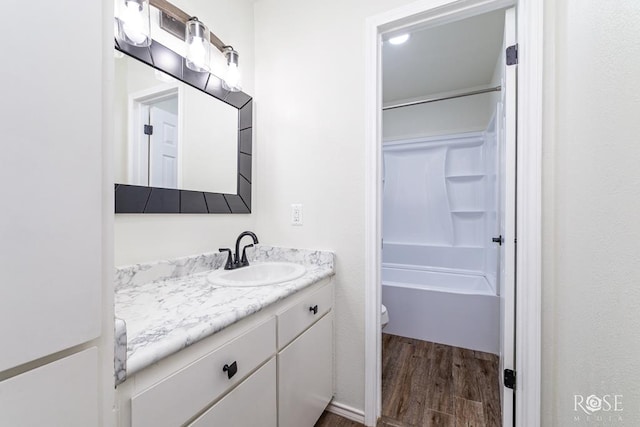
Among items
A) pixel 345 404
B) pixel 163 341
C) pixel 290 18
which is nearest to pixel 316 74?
pixel 290 18

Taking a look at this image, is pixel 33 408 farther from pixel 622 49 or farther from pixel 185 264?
pixel 622 49

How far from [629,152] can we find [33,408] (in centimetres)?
119

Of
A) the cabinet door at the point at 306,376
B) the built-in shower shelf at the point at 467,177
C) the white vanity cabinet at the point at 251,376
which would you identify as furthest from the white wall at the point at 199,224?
the built-in shower shelf at the point at 467,177

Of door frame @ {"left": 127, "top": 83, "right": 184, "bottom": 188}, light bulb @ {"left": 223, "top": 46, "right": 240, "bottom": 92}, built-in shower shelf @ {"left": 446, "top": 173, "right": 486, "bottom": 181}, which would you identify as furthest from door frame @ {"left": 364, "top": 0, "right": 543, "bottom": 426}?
built-in shower shelf @ {"left": 446, "top": 173, "right": 486, "bottom": 181}

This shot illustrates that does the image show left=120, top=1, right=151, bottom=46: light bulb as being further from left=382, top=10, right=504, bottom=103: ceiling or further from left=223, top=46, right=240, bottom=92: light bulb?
left=382, top=10, right=504, bottom=103: ceiling

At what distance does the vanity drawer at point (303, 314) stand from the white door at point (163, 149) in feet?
2.69

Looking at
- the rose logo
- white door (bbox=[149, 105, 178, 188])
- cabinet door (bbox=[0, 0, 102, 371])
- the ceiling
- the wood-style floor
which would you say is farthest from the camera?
the ceiling

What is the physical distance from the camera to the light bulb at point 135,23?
3.43 ft

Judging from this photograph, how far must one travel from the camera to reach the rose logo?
707mm

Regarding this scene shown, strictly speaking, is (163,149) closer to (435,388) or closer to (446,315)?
(435,388)

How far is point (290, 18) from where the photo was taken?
1652mm

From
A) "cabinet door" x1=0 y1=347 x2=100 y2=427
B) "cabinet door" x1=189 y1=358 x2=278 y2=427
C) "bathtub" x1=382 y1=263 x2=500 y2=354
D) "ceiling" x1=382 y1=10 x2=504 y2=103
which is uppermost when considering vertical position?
"ceiling" x1=382 y1=10 x2=504 y2=103

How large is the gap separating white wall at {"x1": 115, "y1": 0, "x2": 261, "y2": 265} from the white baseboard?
1.10 m

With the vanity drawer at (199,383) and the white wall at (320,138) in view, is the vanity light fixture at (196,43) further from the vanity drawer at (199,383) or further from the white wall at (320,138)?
the vanity drawer at (199,383)
